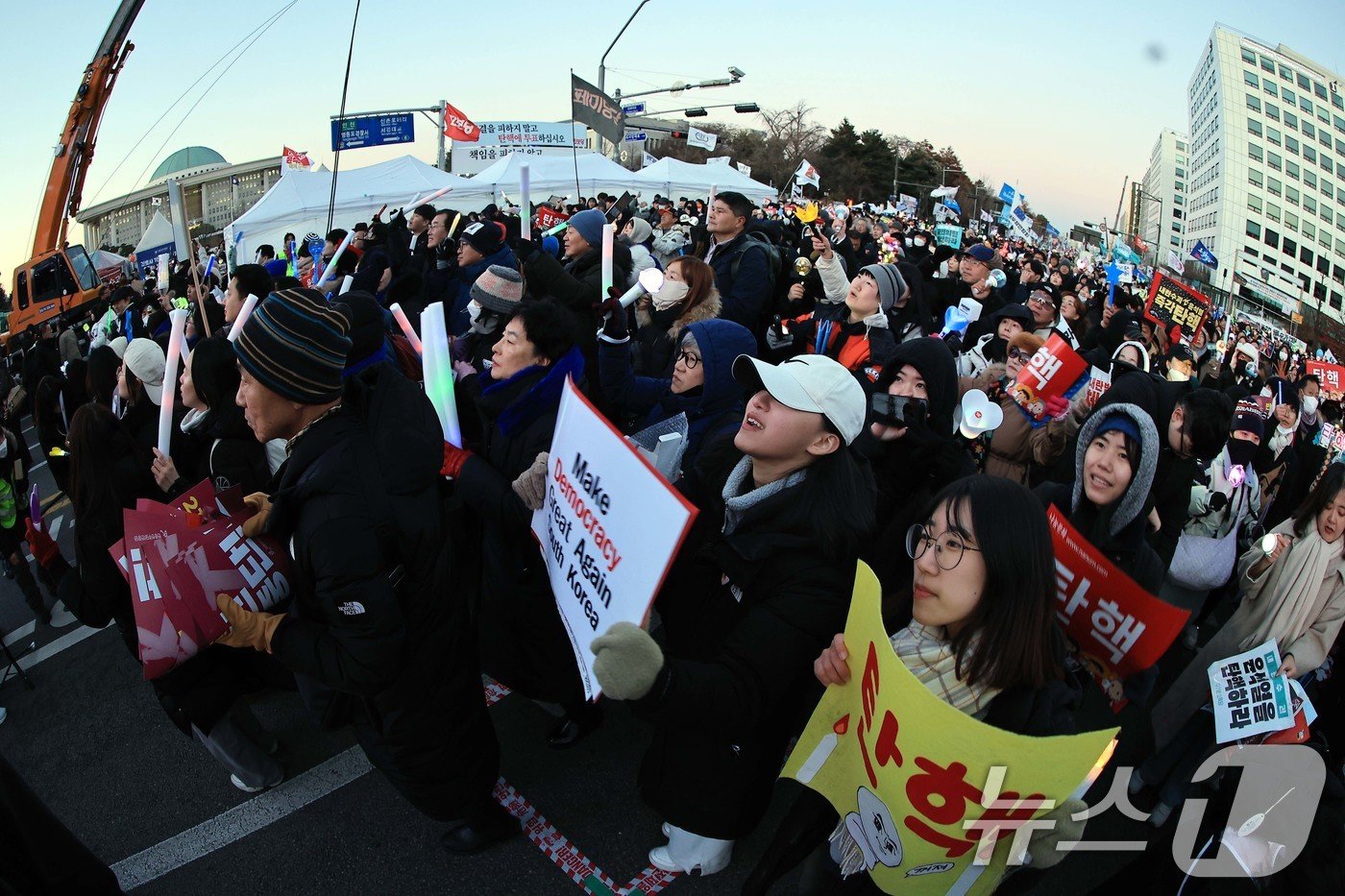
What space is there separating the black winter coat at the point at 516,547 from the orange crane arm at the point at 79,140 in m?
20.4

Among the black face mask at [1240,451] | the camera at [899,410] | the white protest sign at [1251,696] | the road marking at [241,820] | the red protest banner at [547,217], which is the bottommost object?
the road marking at [241,820]

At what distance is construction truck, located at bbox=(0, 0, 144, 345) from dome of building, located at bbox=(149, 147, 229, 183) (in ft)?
123

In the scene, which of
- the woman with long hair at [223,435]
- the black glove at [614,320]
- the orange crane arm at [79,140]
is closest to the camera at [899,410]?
the black glove at [614,320]

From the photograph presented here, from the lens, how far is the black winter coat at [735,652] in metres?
1.80

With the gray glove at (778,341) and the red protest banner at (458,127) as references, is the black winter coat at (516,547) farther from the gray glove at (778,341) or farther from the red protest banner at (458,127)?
the red protest banner at (458,127)

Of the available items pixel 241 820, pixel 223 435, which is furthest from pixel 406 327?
pixel 241 820

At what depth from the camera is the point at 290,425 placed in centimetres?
226

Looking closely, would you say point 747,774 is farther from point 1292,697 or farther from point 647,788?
point 1292,697

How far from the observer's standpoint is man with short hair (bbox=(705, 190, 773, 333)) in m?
5.90

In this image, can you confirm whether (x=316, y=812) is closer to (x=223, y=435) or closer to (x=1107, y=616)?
(x=223, y=435)

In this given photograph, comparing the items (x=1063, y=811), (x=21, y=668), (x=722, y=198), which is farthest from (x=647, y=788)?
(x=722, y=198)

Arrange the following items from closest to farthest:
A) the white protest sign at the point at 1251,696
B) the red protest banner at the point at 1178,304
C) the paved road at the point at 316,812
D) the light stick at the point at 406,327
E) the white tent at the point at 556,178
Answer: the white protest sign at the point at 1251,696 < the paved road at the point at 316,812 < the light stick at the point at 406,327 < the red protest banner at the point at 1178,304 < the white tent at the point at 556,178

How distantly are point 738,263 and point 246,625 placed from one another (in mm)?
4690

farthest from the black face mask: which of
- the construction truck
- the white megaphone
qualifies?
the construction truck
